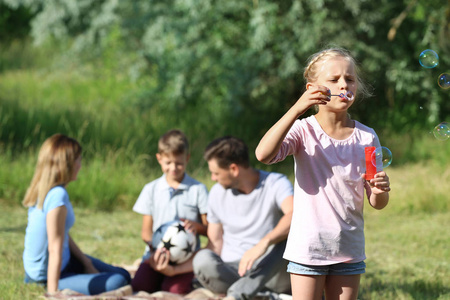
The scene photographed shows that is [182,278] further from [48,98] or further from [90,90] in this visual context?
[90,90]

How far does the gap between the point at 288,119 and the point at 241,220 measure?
7.32 ft

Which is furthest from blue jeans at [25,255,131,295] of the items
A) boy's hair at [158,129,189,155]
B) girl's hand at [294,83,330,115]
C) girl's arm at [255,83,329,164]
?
girl's hand at [294,83,330,115]

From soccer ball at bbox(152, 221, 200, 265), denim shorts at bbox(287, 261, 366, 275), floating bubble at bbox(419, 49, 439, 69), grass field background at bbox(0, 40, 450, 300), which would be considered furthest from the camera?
grass field background at bbox(0, 40, 450, 300)

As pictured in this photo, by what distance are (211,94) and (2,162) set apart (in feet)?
14.2

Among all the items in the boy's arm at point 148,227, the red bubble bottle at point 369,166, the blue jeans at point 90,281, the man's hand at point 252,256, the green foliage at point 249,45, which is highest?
the green foliage at point 249,45

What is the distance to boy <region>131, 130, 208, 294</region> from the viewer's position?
5.19 meters

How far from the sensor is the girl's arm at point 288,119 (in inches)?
111

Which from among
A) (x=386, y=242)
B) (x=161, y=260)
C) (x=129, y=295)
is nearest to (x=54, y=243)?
(x=129, y=295)

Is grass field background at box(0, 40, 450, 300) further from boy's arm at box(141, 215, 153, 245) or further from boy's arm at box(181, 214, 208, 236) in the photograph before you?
boy's arm at box(181, 214, 208, 236)

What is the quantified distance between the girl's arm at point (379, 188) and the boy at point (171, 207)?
223 centimetres

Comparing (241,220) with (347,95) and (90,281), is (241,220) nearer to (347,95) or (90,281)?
(90,281)

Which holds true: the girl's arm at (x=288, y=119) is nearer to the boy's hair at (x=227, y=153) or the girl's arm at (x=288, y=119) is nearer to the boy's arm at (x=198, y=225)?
the boy's hair at (x=227, y=153)

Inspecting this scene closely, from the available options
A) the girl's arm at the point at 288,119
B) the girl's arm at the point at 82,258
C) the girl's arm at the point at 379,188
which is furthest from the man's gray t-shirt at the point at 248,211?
the girl's arm at the point at 288,119

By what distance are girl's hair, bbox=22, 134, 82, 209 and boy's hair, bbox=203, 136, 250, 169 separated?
1.02m
